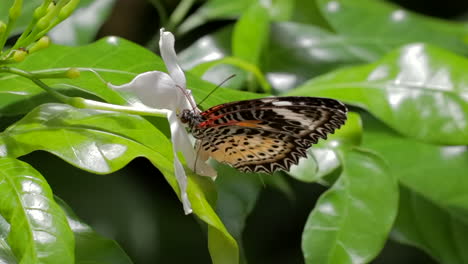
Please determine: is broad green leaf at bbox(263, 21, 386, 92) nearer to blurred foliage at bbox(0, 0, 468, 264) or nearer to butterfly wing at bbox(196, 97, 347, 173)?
blurred foliage at bbox(0, 0, 468, 264)

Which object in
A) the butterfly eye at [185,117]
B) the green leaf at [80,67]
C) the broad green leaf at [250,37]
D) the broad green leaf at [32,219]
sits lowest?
the broad green leaf at [250,37]

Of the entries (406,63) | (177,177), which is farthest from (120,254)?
(406,63)

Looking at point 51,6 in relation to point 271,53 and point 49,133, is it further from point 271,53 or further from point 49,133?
point 271,53

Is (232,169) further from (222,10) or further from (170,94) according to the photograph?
(222,10)

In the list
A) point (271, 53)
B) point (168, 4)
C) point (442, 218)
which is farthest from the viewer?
point (168, 4)

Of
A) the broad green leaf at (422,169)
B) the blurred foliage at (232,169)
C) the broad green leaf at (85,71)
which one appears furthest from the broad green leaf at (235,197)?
the broad green leaf at (422,169)

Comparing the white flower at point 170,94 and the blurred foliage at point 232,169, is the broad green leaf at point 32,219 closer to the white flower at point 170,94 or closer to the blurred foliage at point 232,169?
the blurred foliage at point 232,169

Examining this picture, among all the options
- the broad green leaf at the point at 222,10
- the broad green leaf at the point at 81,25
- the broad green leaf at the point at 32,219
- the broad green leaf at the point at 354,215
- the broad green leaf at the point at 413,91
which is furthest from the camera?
the broad green leaf at the point at 222,10
